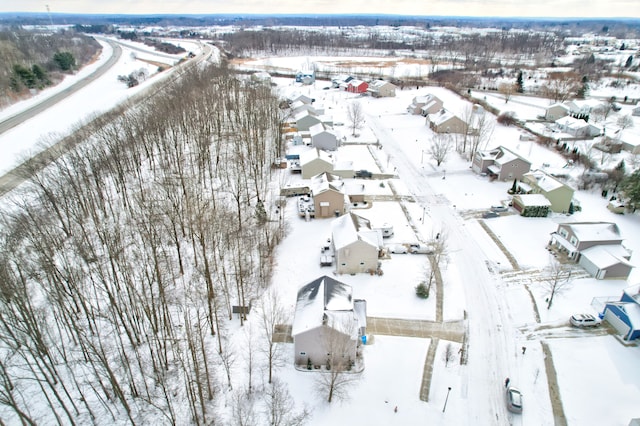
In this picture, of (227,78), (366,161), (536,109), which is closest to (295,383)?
(366,161)

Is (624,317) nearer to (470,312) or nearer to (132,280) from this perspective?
(470,312)

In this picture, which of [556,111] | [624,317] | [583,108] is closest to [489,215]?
[624,317]

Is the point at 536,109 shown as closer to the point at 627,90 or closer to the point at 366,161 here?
the point at 627,90

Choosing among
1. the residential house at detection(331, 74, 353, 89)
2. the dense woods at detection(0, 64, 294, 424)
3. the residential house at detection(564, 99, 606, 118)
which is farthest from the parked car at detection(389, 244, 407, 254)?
the residential house at detection(331, 74, 353, 89)

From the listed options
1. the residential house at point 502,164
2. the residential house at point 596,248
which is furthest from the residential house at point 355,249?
the residential house at point 502,164

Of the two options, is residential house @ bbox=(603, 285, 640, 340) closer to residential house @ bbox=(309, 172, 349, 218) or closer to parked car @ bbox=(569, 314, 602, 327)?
parked car @ bbox=(569, 314, 602, 327)

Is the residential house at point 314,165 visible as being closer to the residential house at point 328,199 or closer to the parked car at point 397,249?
the residential house at point 328,199

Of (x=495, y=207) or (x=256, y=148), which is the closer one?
(x=495, y=207)
